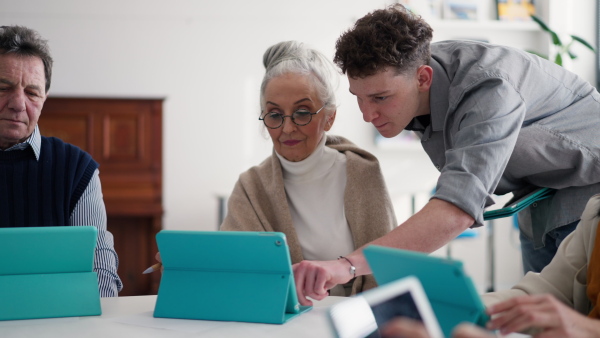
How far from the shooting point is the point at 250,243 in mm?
1429

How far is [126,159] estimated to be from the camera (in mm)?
5215

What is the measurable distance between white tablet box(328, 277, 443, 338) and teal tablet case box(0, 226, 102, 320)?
0.71 meters

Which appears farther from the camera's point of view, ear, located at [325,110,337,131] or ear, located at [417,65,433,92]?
ear, located at [325,110,337,131]

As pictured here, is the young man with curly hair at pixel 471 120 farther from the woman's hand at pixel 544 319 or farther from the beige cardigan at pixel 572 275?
the woman's hand at pixel 544 319

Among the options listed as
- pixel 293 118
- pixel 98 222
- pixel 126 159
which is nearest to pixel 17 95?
pixel 98 222

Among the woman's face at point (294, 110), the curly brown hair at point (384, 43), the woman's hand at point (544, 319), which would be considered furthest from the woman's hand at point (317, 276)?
the woman's face at point (294, 110)

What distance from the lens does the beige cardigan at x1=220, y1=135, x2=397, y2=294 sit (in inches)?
80.4

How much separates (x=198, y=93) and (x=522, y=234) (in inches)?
170

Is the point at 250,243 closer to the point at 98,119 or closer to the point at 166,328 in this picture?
the point at 166,328

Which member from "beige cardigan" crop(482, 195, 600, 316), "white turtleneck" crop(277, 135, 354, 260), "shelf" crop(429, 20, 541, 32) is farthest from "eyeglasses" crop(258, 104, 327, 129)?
"shelf" crop(429, 20, 541, 32)

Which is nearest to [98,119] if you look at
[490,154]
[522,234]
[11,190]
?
[11,190]

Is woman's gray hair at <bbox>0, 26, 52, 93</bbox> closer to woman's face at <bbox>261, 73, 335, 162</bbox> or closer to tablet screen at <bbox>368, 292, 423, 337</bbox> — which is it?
woman's face at <bbox>261, 73, 335, 162</bbox>

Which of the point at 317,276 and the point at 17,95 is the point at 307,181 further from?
the point at 17,95

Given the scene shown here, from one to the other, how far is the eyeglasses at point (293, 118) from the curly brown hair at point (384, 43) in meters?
0.30
